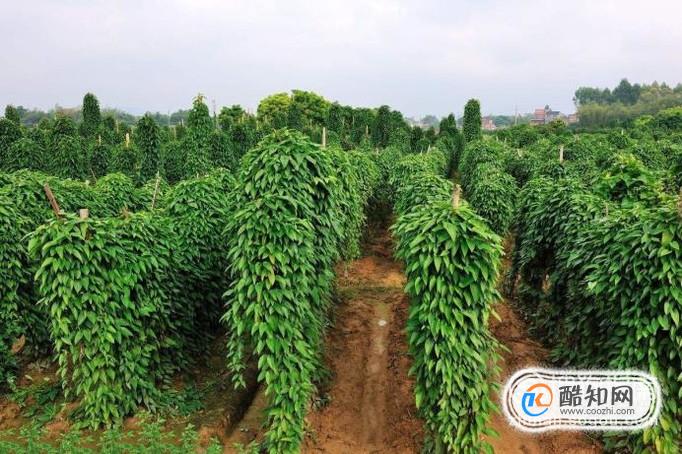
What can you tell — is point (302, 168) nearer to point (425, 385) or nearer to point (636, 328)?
point (425, 385)

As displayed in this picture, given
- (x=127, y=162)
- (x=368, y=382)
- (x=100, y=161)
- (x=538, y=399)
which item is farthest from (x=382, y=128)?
(x=538, y=399)

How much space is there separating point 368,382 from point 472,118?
31.6m

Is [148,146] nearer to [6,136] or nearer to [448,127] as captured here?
[6,136]

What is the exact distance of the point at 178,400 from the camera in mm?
6258

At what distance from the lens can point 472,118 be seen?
34.9m

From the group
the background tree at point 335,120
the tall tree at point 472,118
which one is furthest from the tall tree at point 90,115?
the tall tree at point 472,118

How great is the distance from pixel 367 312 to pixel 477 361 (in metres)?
4.46

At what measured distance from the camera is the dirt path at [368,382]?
569 centimetres

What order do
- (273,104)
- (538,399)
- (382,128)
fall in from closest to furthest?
(538,399) → (382,128) → (273,104)

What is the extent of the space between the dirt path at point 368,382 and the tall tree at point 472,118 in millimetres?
27127

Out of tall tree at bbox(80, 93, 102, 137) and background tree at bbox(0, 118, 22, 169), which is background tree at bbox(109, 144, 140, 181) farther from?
tall tree at bbox(80, 93, 102, 137)

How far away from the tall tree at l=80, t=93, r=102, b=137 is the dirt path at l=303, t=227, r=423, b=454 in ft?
67.3

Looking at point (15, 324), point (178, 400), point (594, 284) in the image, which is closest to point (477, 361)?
point (594, 284)

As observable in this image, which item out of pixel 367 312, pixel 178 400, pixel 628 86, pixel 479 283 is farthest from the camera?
pixel 628 86
